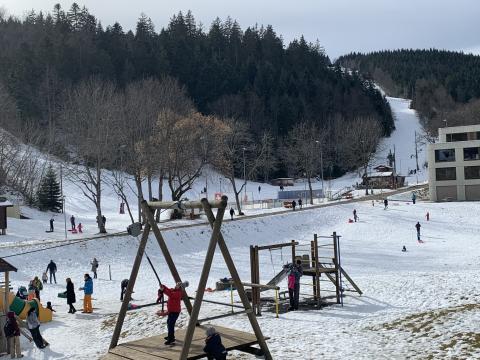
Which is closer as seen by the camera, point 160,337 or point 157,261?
point 160,337

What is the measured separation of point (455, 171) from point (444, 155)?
9.42 ft

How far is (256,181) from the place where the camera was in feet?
364

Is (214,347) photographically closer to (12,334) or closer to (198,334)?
(198,334)

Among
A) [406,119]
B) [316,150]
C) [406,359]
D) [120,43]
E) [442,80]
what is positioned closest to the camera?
[406,359]

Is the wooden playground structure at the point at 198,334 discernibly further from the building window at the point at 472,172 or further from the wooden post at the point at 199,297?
the building window at the point at 472,172

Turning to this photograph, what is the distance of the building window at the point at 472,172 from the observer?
75.8m

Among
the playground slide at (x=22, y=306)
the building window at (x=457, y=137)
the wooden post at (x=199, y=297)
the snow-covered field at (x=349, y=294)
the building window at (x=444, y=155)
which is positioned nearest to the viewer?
the wooden post at (x=199, y=297)

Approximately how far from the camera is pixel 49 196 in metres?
65.1

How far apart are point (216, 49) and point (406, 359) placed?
140927mm

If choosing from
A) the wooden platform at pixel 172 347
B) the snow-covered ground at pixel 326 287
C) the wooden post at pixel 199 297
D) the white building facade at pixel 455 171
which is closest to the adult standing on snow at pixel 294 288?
the snow-covered ground at pixel 326 287

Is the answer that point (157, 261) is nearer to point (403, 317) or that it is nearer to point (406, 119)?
point (403, 317)

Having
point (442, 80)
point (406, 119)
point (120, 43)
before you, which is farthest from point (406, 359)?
point (442, 80)

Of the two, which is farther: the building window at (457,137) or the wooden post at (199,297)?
the building window at (457,137)

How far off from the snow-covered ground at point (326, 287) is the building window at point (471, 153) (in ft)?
45.8
